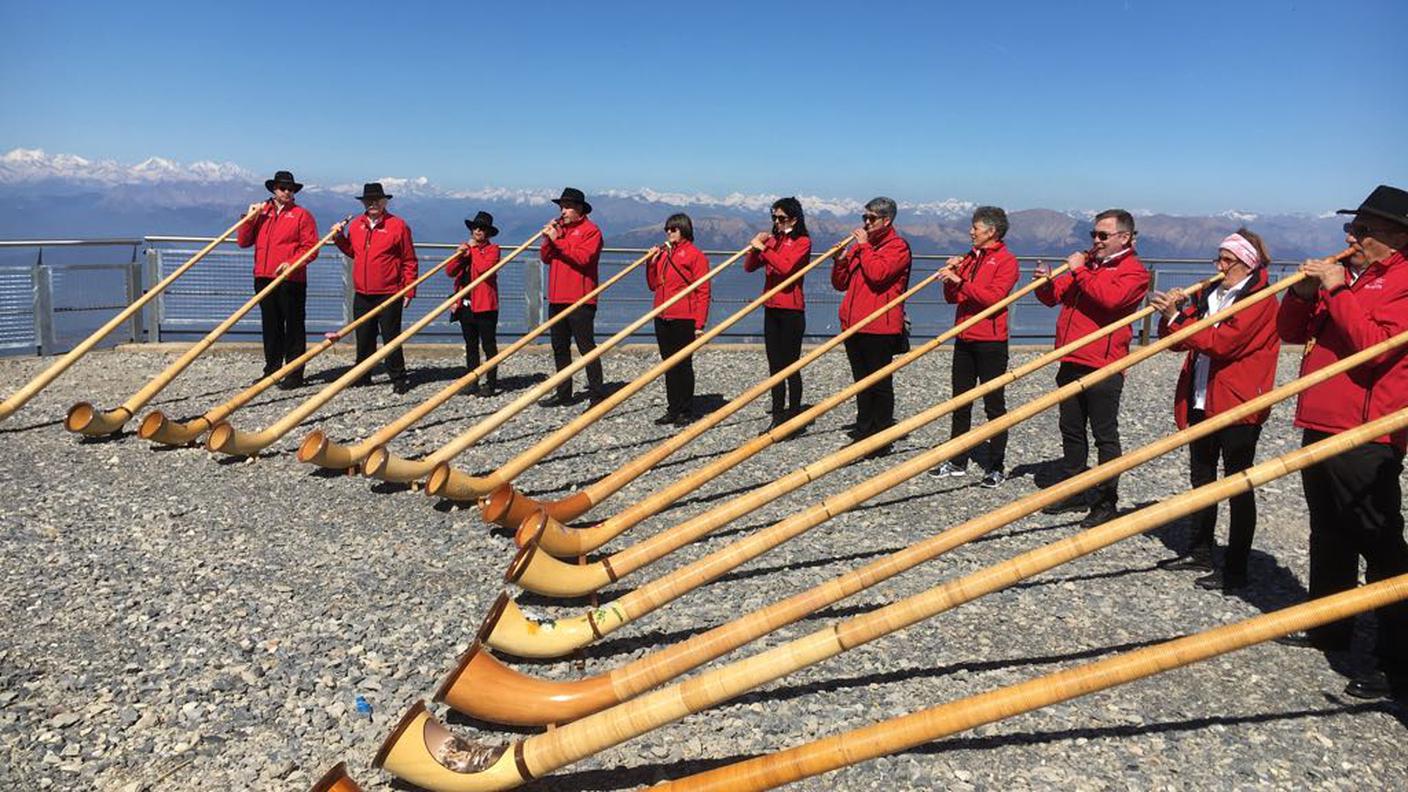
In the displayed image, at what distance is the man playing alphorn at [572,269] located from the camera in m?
9.39

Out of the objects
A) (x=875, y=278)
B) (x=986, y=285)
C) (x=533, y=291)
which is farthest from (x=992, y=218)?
(x=533, y=291)

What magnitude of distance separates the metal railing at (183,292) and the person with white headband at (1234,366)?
219 inches

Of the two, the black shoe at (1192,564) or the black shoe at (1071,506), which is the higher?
the black shoe at (1071,506)

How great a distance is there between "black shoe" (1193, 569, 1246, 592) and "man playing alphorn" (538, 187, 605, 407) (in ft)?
18.3

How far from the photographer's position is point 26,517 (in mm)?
6414

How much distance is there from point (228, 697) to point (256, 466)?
152 inches

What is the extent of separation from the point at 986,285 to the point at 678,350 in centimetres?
313

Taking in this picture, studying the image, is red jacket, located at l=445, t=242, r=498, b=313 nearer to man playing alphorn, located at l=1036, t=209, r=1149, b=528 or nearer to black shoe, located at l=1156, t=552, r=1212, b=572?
man playing alphorn, located at l=1036, t=209, r=1149, b=528

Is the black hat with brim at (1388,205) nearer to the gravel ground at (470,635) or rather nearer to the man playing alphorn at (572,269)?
the gravel ground at (470,635)

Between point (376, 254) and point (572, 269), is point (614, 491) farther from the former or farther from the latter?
point (376, 254)

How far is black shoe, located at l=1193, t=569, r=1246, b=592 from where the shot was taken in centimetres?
558

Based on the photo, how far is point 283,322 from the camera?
34.0 ft

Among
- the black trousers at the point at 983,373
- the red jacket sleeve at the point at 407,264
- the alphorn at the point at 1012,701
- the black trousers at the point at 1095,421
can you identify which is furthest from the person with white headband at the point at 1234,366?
the red jacket sleeve at the point at 407,264

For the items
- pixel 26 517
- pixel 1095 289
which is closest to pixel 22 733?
pixel 26 517
